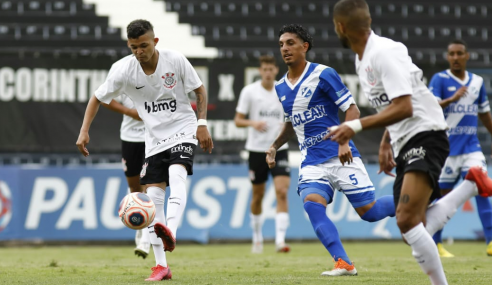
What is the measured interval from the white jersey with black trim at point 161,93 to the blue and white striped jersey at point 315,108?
959 millimetres

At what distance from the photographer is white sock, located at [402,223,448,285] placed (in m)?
4.65

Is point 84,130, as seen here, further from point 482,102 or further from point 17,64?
point 17,64

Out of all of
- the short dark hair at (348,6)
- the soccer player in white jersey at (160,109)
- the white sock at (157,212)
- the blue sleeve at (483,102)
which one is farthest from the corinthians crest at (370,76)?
the blue sleeve at (483,102)

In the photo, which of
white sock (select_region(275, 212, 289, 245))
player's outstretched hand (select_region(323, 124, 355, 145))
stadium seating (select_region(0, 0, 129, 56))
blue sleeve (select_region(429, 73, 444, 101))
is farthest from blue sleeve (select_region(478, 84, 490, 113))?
stadium seating (select_region(0, 0, 129, 56))

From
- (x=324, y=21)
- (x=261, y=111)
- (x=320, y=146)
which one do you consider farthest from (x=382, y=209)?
(x=324, y=21)

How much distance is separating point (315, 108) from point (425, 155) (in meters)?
2.19

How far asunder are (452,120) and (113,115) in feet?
19.2

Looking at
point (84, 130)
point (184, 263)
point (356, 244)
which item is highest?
point (84, 130)

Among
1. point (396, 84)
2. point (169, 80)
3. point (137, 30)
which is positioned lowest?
point (169, 80)

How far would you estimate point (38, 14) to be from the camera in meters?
15.6

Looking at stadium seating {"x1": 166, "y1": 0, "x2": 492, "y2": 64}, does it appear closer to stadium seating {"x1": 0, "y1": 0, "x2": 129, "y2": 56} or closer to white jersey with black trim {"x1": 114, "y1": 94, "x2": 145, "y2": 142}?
stadium seating {"x1": 0, "y1": 0, "x2": 129, "y2": 56}

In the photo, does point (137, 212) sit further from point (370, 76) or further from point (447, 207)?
point (447, 207)

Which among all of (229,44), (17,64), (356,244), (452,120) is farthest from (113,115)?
(452,120)

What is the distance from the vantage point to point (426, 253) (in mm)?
4648
